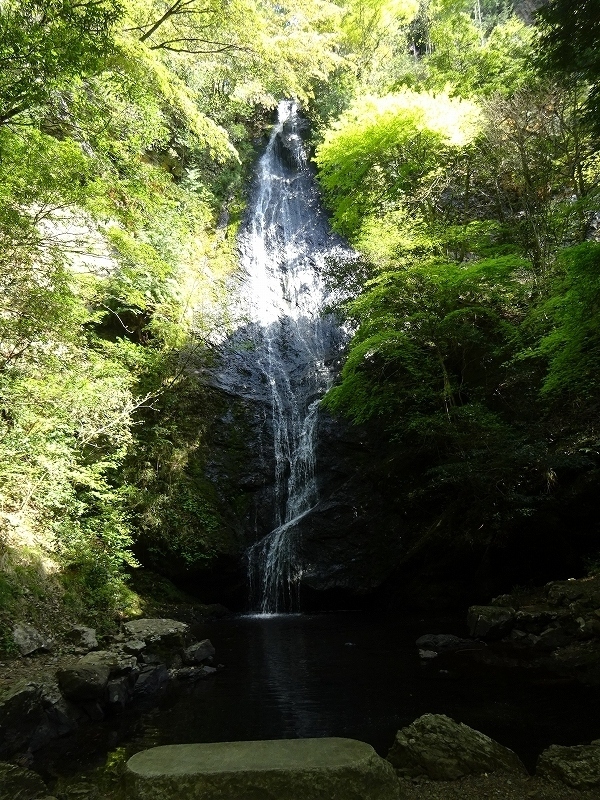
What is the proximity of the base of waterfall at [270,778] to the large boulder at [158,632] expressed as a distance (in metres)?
4.45

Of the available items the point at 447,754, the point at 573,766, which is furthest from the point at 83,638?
the point at 573,766

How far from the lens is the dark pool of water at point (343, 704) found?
479cm

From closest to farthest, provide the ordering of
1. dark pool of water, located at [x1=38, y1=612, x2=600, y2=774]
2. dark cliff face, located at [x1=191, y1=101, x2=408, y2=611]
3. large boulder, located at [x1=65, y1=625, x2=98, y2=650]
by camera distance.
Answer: dark pool of water, located at [x1=38, y1=612, x2=600, y2=774] → large boulder, located at [x1=65, y1=625, x2=98, y2=650] → dark cliff face, located at [x1=191, y1=101, x2=408, y2=611]

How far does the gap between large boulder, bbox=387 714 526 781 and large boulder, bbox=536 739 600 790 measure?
8.7 inches

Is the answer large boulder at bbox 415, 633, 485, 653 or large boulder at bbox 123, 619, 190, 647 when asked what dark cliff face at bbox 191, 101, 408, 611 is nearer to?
large boulder at bbox 415, 633, 485, 653

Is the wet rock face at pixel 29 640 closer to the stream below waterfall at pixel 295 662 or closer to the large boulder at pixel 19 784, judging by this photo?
the stream below waterfall at pixel 295 662

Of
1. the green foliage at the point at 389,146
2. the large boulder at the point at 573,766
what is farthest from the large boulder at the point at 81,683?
the green foliage at the point at 389,146

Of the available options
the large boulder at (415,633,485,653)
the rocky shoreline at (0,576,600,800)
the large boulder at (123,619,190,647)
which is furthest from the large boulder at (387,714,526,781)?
the large boulder at (123,619,190,647)

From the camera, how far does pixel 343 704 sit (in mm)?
5703

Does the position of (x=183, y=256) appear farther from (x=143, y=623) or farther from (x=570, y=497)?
(x=570, y=497)

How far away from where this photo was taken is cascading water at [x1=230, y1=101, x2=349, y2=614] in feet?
40.4

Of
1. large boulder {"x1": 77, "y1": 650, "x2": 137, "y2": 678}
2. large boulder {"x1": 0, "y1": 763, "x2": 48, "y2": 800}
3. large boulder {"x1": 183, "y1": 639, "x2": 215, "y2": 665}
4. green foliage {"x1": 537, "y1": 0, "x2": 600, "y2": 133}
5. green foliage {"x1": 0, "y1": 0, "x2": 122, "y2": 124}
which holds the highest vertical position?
green foliage {"x1": 0, "y1": 0, "x2": 122, "y2": 124}

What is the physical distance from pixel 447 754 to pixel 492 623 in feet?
15.7

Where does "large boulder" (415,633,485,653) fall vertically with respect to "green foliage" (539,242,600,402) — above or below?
below
